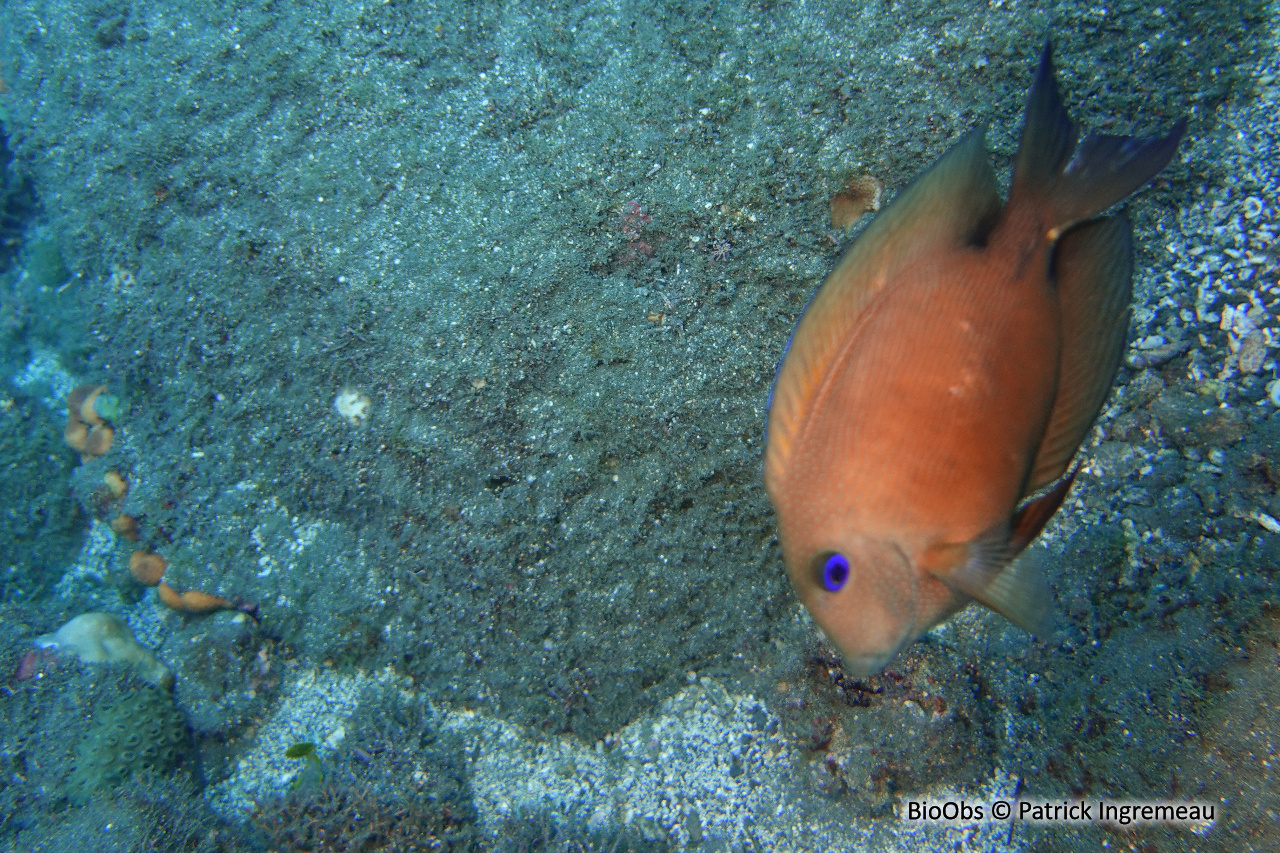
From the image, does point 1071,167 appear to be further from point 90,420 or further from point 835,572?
point 90,420

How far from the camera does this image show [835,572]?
4.13 ft

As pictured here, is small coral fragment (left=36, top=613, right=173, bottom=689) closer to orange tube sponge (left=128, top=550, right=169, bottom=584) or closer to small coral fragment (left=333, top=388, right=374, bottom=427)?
orange tube sponge (left=128, top=550, right=169, bottom=584)

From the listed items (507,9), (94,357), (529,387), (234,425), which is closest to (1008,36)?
(507,9)

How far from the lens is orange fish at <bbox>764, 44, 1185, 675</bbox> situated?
4.00 feet

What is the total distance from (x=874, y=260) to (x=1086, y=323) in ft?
1.84

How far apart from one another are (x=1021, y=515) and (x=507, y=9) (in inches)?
119

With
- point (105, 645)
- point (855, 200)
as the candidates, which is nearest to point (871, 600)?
point (855, 200)

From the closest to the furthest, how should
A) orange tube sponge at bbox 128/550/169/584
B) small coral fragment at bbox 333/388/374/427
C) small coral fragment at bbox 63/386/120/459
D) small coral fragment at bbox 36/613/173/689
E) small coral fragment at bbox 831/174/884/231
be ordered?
small coral fragment at bbox 831/174/884/231
small coral fragment at bbox 333/388/374/427
small coral fragment at bbox 36/613/173/689
orange tube sponge at bbox 128/550/169/584
small coral fragment at bbox 63/386/120/459

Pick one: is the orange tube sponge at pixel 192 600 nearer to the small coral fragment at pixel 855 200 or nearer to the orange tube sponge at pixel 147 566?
the orange tube sponge at pixel 147 566

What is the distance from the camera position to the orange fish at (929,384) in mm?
1218

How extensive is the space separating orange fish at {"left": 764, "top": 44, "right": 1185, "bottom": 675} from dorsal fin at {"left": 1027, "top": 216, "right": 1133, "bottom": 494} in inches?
3.0

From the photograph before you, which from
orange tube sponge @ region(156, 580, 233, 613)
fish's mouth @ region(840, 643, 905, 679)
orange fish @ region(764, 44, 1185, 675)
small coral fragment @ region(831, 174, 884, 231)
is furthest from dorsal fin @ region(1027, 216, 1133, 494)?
orange tube sponge @ region(156, 580, 233, 613)

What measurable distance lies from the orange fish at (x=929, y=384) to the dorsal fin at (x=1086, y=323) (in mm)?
76

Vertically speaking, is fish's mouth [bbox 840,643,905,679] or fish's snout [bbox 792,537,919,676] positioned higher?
fish's snout [bbox 792,537,919,676]
